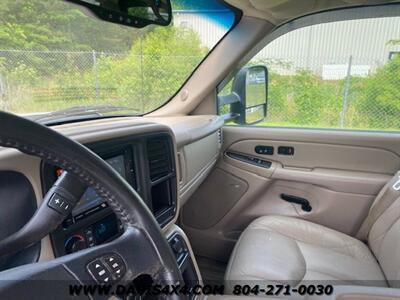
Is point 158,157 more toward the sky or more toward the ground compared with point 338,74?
more toward the ground

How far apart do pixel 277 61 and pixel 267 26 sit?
223 millimetres

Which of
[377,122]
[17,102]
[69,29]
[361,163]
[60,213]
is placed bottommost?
[361,163]

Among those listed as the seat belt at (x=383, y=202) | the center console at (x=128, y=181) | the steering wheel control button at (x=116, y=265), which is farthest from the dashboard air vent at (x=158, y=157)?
the seat belt at (x=383, y=202)

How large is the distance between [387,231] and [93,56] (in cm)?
149

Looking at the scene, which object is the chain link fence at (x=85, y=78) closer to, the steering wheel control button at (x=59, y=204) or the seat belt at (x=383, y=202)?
the steering wheel control button at (x=59, y=204)

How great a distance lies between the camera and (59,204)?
0.62 metres

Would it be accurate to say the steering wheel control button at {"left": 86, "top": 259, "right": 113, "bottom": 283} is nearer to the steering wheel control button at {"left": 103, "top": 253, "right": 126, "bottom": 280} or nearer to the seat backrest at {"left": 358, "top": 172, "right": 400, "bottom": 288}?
the steering wheel control button at {"left": 103, "top": 253, "right": 126, "bottom": 280}

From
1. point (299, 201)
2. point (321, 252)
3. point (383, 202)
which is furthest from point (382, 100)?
point (321, 252)

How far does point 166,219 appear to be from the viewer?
1269 millimetres

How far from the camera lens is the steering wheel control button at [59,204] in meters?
0.61

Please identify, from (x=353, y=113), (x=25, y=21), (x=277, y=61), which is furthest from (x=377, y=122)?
(x=25, y=21)

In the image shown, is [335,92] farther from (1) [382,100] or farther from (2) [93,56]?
(2) [93,56]

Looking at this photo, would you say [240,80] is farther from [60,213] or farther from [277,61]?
[60,213]

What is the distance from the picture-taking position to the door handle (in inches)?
82.8
